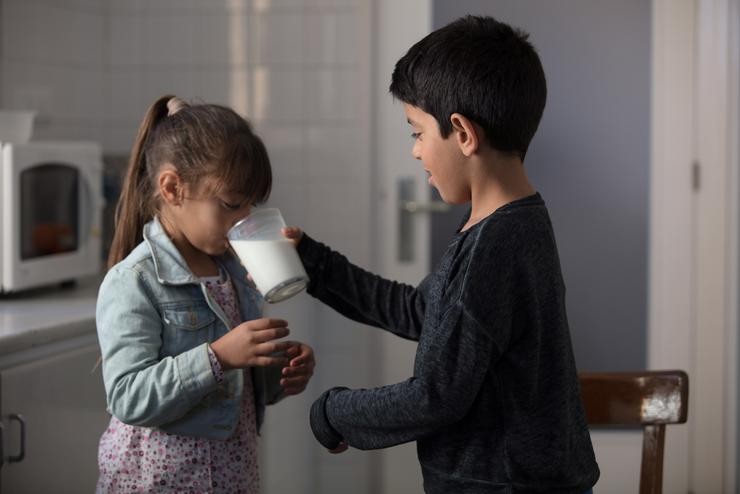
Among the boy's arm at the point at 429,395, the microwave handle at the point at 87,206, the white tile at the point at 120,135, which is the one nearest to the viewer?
the boy's arm at the point at 429,395

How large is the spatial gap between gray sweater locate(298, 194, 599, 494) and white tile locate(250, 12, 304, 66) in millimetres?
1878

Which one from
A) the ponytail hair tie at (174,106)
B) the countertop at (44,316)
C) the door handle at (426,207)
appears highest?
the ponytail hair tie at (174,106)

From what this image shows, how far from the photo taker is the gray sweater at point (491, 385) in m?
1.06

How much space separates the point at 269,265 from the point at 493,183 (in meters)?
0.32

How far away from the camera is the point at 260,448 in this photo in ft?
8.59

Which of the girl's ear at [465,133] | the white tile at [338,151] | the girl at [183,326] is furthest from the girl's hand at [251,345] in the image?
the white tile at [338,151]

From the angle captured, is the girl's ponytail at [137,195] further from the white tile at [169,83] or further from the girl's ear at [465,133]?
the white tile at [169,83]

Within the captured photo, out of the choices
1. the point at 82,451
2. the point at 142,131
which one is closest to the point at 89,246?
the point at 82,451

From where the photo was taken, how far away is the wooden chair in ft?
4.61

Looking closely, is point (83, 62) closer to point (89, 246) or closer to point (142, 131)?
point (89, 246)

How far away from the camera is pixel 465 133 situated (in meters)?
1.13

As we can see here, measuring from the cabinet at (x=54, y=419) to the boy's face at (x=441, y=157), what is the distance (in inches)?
39.5

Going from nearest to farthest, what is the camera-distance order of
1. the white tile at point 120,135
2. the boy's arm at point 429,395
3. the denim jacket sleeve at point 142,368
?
1. the boy's arm at point 429,395
2. the denim jacket sleeve at point 142,368
3. the white tile at point 120,135

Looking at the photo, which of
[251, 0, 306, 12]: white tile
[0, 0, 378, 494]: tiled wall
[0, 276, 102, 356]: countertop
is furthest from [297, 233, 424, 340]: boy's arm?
[251, 0, 306, 12]: white tile
